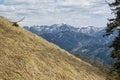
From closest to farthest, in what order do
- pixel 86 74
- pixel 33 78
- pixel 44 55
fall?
pixel 33 78 < pixel 44 55 < pixel 86 74

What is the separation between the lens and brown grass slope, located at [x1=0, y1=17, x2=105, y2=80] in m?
27.3

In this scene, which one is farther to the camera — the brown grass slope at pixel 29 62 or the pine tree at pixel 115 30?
the pine tree at pixel 115 30

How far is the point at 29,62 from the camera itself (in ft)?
98.9

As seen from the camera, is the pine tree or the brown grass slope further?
the pine tree

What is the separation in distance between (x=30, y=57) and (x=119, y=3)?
14.9 metres

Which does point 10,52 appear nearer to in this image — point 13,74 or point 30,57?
point 30,57

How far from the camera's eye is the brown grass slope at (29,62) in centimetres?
2733

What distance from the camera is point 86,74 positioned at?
126 feet

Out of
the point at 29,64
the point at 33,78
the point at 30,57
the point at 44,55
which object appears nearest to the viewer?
the point at 33,78

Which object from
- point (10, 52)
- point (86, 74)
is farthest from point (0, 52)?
point (86, 74)

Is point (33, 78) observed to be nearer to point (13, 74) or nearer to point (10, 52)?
point (13, 74)

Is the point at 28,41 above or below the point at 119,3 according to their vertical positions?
below

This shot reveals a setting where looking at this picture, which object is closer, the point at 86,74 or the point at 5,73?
the point at 5,73

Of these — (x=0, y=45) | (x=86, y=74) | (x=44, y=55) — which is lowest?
(x=86, y=74)
